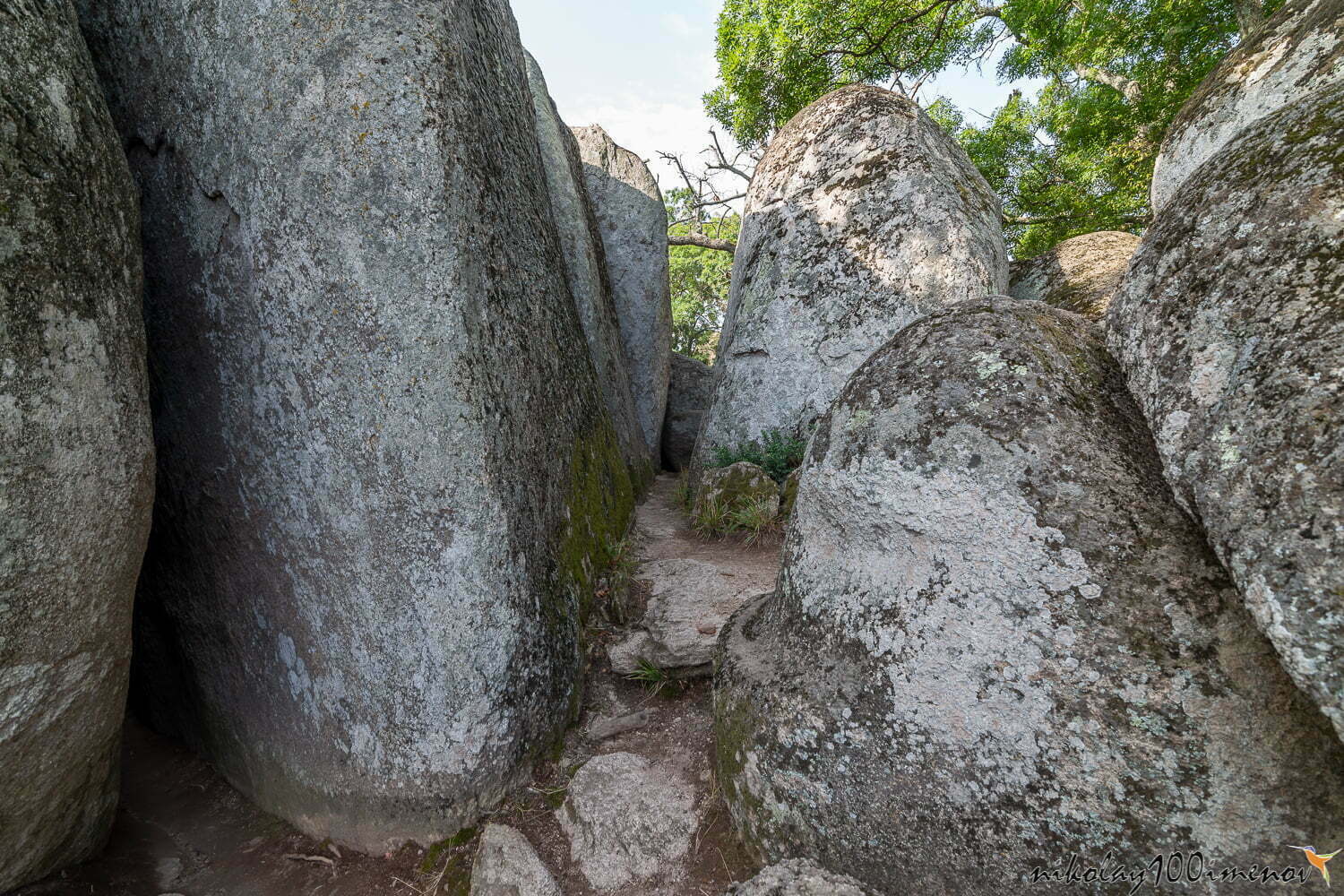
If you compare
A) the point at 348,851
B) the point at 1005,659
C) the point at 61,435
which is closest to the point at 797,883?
the point at 1005,659

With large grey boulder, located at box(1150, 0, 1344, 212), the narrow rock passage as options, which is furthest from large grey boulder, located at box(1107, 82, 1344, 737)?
the narrow rock passage

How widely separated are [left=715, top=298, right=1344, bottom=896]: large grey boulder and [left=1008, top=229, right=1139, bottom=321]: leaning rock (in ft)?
13.4

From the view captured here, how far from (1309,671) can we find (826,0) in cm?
1182

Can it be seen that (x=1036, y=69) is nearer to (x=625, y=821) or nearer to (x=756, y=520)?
(x=756, y=520)

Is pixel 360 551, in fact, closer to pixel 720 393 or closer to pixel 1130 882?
pixel 1130 882

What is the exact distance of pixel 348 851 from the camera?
2928mm

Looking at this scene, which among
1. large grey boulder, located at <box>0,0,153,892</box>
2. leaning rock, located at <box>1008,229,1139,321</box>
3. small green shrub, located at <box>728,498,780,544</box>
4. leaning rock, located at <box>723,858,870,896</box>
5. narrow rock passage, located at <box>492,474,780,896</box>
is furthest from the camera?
leaning rock, located at <box>1008,229,1139,321</box>

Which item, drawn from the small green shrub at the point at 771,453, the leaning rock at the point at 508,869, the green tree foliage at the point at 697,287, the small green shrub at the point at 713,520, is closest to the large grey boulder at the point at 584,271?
the small green shrub at the point at 771,453

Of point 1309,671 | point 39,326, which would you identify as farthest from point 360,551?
point 1309,671

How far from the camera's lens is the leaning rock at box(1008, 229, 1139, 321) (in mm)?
5848

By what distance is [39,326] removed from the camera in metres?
2.16

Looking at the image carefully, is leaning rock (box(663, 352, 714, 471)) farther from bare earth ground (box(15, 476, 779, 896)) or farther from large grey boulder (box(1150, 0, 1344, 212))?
large grey boulder (box(1150, 0, 1344, 212))

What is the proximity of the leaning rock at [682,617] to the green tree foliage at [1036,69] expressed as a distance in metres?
9.07

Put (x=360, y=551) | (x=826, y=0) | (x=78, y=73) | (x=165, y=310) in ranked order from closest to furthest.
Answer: (x=78, y=73), (x=360, y=551), (x=165, y=310), (x=826, y=0)
